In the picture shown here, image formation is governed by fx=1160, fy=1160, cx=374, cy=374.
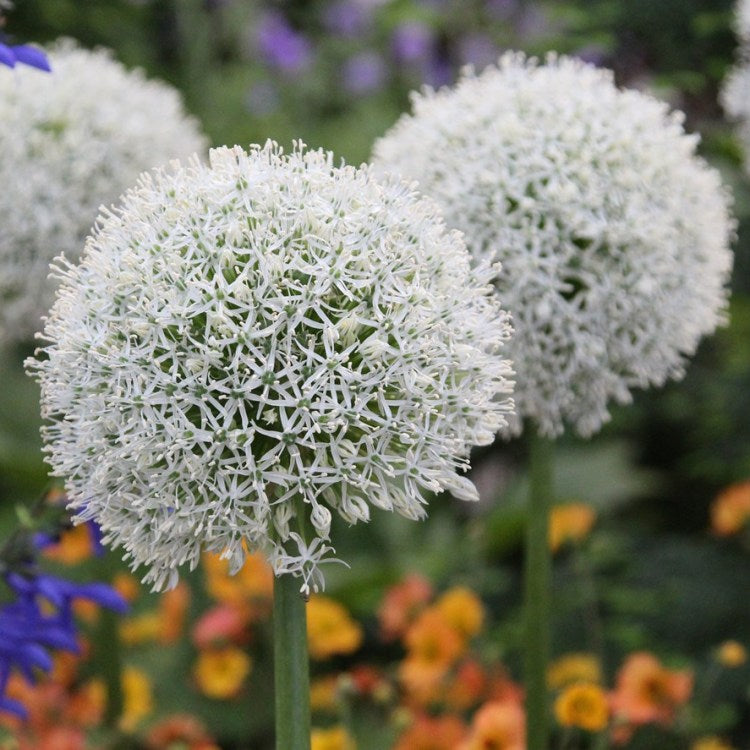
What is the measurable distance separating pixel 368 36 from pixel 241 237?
6018mm

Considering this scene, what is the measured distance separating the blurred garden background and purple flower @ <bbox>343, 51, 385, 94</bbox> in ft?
4.03

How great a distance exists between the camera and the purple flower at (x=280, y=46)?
6863 millimetres

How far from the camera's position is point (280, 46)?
686cm

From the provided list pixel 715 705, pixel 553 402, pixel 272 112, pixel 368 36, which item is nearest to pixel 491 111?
pixel 553 402

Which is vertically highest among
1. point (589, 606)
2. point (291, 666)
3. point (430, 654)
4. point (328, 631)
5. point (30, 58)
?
point (30, 58)

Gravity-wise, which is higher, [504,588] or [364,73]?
[364,73]

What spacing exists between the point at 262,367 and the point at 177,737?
1.68 meters

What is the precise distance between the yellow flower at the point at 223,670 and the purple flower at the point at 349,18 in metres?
5.05

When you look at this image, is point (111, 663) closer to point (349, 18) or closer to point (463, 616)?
point (463, 616)

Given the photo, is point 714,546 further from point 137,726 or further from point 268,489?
point 268,489

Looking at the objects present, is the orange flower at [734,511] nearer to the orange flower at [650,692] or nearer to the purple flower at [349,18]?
the orange flower at [650,692]

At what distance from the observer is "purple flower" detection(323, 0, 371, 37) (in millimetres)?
7449

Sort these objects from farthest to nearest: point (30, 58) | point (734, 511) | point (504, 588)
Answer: point (504, 588)
point (734, 511)
point (30, 58)

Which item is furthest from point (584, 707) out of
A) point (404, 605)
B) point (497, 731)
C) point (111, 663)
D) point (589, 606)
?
point (111, 663)
